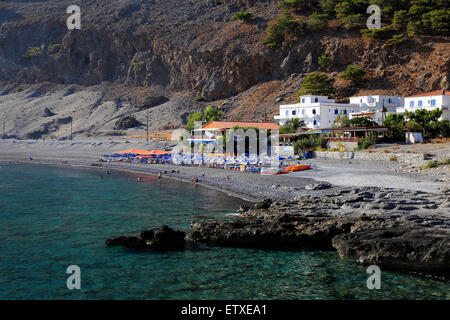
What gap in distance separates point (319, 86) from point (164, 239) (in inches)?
2280

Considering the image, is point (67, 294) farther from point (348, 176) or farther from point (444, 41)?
point (444, 41)

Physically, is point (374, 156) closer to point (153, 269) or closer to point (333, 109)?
point (333, 109)

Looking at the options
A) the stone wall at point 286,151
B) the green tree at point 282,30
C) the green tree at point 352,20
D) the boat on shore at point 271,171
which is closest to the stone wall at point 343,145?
the stone wall at point 286,151

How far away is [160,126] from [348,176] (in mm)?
54453

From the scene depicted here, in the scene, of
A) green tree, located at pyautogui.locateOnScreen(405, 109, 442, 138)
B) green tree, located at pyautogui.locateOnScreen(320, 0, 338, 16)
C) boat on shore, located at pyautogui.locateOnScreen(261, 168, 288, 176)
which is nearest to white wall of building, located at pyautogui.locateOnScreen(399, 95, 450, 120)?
green tree, located at pyautogui.locateOnScreen(405, 109, 442, 138)

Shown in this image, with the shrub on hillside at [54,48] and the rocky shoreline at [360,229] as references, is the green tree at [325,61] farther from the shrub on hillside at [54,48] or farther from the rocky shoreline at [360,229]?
the shrub on hillside at [54,48]

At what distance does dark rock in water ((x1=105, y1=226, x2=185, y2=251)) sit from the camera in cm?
1408

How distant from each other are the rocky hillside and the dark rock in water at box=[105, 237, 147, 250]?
183 ft

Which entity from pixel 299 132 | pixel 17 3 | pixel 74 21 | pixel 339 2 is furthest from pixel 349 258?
pixel 17 3

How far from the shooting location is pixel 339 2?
82.6 metres

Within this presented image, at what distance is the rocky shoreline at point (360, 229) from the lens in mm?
11680

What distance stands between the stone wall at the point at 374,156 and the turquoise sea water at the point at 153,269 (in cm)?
1950

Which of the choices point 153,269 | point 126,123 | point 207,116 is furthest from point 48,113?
point 153,269
